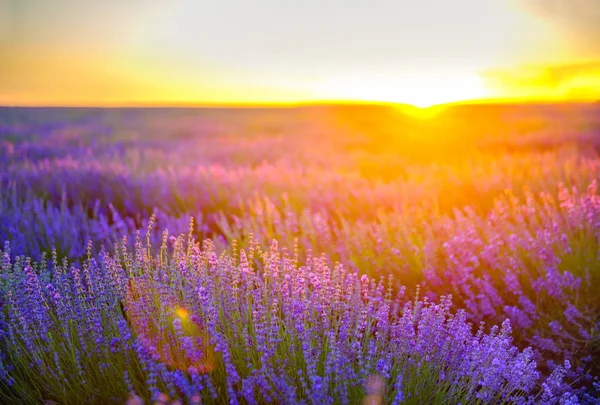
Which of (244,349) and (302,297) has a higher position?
(302,297)

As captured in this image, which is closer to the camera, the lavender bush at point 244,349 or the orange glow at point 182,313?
the lavender bush at point 244,349

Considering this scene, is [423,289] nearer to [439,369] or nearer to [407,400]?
[439,369]

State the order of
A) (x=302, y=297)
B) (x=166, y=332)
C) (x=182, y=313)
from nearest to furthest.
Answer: (x=166, y=332), (x=182, y=313), (x=302, y=297)

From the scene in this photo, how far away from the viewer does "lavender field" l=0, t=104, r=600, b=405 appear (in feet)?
6.90

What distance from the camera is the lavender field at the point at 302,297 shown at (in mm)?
2104

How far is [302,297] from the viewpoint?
2.50 metres

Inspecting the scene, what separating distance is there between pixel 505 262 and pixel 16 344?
286 cm

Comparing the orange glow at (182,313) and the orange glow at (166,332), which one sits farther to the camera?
the orange glow at (182,313)

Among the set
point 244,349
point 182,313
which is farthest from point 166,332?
point 244,349

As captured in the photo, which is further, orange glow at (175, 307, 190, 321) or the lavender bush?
orange glow at (175, 307, 190, 321)

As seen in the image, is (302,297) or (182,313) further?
(302,297)

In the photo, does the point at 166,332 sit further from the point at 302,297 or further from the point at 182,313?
the point at 302,297

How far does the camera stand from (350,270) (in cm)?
365

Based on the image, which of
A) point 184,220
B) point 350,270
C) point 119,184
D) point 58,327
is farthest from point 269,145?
point 58,327
